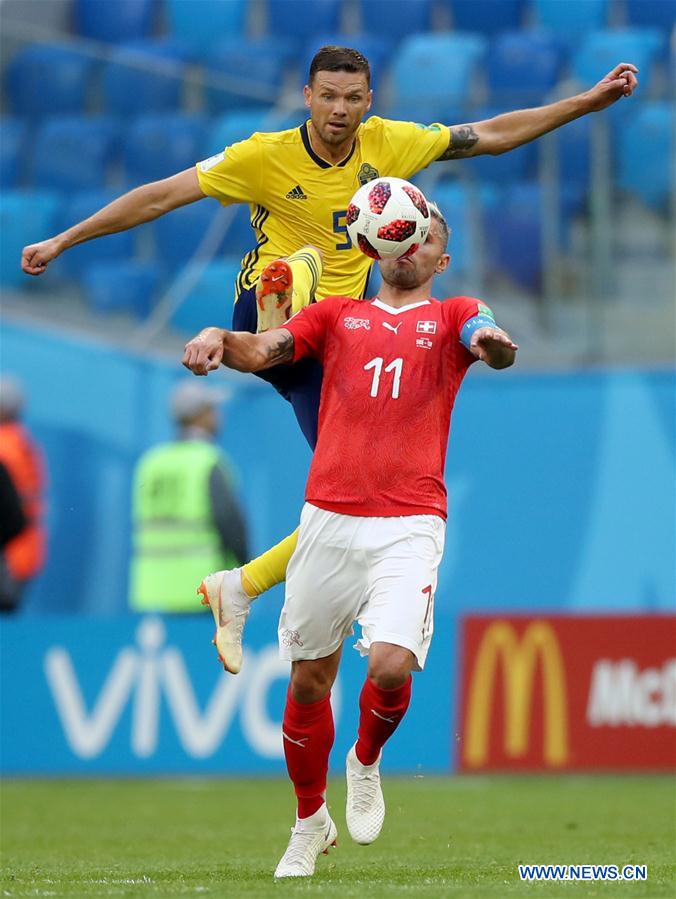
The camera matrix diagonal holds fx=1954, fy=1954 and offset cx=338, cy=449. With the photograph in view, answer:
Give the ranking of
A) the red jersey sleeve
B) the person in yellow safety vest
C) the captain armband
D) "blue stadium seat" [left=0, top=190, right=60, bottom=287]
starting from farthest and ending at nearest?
1. "blue stadium seat" [left=0, top=190, right=60, bottom=287]
2. the person in yellow safety vest
3. the red jersey sleeve
4. the captain armband

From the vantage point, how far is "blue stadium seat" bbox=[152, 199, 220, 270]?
1425cm

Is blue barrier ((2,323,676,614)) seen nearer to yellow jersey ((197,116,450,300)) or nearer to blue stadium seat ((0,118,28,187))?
blue stadium seat ((0,118,28,187))

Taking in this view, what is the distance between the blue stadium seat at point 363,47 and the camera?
16609 millimetres

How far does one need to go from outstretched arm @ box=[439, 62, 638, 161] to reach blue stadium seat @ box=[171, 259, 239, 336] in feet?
18.6

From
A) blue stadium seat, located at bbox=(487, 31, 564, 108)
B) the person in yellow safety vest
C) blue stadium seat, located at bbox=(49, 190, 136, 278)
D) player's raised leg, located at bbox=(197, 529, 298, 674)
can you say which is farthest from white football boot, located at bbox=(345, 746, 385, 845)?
blue stadium seat, located at bbox=(487, 31, 564, 108)

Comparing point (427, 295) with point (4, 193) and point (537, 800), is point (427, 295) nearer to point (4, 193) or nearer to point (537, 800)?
point (537, 800)

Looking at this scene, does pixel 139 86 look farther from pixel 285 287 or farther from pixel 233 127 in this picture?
pixel 285 287

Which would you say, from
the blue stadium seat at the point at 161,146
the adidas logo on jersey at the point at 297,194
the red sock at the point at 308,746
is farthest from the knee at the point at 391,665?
the blue stadium seat at the point at 161,146

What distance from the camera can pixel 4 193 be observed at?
48.1 ft

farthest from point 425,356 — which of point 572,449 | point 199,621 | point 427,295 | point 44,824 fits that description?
point 572,449

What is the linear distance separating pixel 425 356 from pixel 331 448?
1.67 feet

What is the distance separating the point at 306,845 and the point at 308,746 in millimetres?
395

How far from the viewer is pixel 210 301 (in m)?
14.3

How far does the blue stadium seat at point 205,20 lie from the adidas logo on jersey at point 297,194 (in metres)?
10.8
